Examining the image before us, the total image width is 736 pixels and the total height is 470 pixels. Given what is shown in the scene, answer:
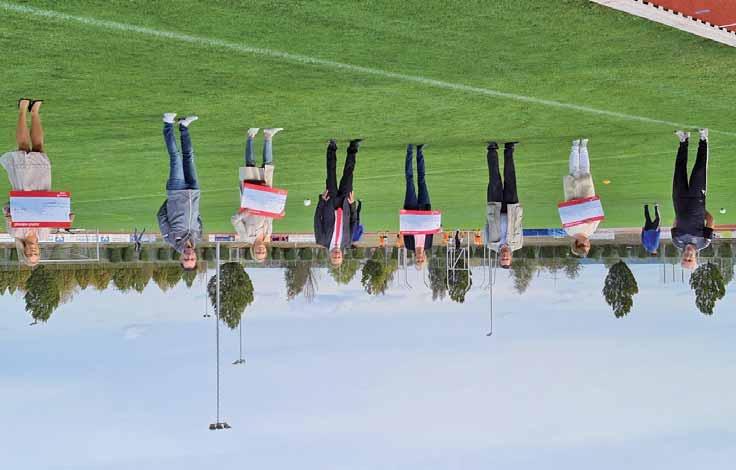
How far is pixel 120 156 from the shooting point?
47.8ft

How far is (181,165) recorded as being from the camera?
10.8m

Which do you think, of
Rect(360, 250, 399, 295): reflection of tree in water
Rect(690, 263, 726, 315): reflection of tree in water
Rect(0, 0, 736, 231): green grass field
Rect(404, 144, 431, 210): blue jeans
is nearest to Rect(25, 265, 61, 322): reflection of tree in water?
Rect(360, 250, 399, 295): reflection of tree in water

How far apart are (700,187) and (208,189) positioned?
383 inches

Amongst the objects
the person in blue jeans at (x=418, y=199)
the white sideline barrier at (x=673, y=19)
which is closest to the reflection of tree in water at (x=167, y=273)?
the person in blue jeans at (x=418, y=199)

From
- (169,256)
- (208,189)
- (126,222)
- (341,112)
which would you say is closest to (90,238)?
(169,256)

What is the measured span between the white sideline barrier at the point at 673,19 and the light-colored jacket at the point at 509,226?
3.30 meters

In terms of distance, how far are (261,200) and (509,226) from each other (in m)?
3.67

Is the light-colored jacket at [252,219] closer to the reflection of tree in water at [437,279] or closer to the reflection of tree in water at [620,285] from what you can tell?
the reflection of tree in water at [620,285]

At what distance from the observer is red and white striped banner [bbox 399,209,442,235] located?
13.1 meters

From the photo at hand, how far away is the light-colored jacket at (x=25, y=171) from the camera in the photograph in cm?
1041

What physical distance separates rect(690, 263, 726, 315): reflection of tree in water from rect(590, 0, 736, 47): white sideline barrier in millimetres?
30031

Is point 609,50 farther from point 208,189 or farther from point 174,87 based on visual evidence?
point 208,189

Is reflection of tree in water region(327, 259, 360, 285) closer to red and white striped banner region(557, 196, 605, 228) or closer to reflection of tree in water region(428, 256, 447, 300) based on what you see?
reflection of tree in water region(428, 256, 447, 300)

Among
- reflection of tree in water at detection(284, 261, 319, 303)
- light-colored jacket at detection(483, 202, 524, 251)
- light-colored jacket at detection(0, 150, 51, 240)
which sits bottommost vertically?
reflection of tree in water at detection(284, 261, 319, 303)
